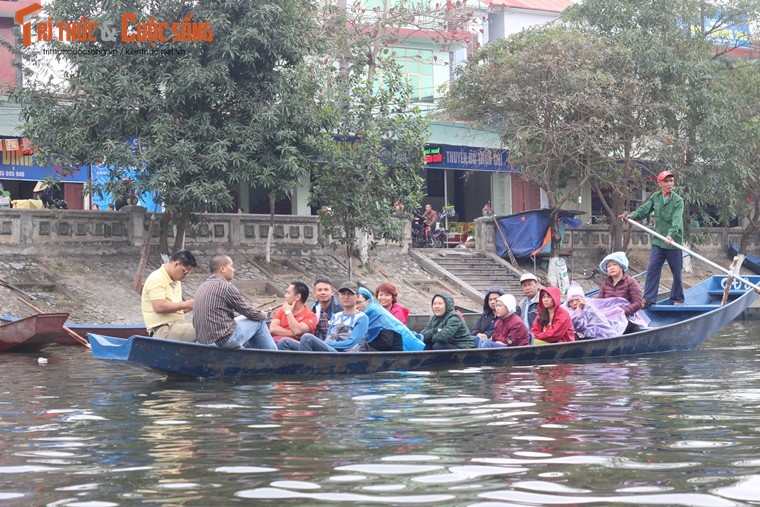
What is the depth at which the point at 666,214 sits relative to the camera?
1478 centimetres

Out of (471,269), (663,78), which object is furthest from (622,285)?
(663,78)

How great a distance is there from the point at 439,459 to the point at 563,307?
7.24 meters

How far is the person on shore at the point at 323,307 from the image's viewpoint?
12.4 meters

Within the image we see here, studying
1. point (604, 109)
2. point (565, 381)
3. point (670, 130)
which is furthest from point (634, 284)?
point (670, 130)

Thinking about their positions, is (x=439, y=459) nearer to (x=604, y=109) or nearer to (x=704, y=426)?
(x=704, y=426)

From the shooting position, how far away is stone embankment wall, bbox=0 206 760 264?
21.3m

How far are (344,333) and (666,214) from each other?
5.19 metres

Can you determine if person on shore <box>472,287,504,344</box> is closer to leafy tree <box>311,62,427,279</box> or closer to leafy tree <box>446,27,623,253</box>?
leafy tree <box>311,62,427,279</box>

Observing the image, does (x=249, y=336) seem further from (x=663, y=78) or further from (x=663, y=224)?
(x=663, y=78)

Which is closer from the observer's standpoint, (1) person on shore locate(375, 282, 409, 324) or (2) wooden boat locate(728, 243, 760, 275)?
(1) person on shore locate(375, 282, 409, 324)

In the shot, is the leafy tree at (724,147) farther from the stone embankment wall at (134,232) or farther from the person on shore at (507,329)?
the person on shore at (507,329)

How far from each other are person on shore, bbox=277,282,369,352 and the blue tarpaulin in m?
17.1

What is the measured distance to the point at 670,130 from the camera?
2764cm

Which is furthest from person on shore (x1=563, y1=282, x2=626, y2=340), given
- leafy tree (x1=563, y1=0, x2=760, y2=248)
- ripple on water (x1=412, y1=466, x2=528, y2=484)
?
leafy tree (x1=563, y1=0, x2=760, y2=248)
